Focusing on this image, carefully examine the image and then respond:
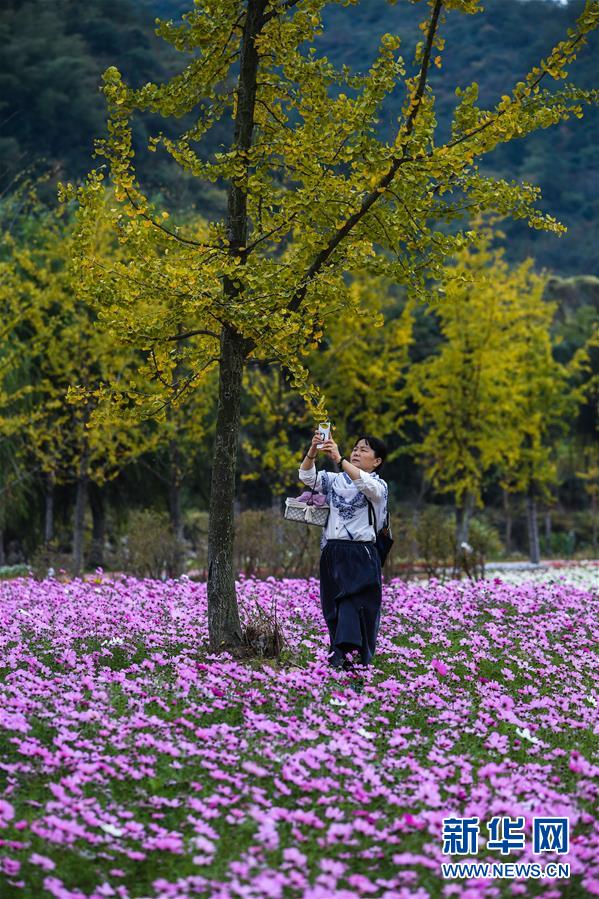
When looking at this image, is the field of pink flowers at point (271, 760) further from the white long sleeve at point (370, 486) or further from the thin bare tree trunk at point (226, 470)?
the white long sleeve at point (370, 486)

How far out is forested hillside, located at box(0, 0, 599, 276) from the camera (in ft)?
142

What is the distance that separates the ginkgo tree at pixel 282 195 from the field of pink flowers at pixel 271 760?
1253 mm

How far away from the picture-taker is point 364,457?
24.5 feet

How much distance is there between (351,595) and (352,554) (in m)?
Result: 0.32

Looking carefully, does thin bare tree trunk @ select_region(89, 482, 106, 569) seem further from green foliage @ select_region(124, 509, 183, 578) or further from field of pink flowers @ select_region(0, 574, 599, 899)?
field of pink flowers @ select_region(0, 574, 599, 899)

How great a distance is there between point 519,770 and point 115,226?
17.1 feet

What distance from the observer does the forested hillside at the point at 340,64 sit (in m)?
43.4

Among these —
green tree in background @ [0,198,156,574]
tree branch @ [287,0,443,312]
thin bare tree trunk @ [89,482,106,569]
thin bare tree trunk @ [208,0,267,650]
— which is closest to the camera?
tree branch @ [287,0,443,312]

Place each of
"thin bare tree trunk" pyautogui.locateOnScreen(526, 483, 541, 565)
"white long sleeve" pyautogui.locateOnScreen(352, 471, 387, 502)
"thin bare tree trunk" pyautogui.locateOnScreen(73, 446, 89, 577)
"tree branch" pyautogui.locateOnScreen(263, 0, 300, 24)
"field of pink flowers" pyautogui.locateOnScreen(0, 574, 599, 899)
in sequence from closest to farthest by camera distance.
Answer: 1. "field of pink flowers" pyautogui.locateOnScreen(0, 574, 599, 899)
2. "white long sleeve" pyautogui.locateOnScreen(352, 471, 387, 502)
3. "tree branch" pyautogui.locateOnScreen(263, 0, 300, 24)
4. "thin bare tree trunk" pyautogui.locateOnScreen(73, 446, 89, 577)
5. "thin bare tree trunk" pyautogui.locateOnScreen(526, 483, 541, 565)

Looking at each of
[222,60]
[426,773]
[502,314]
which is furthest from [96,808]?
[502,314]

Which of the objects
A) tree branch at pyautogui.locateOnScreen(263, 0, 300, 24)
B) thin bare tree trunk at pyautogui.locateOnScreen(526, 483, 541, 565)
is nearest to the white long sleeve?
tree branch at pyautogui.locateOnScreen(263, 0, 300, 24)

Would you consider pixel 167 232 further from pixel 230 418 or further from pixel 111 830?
pixel 111 830

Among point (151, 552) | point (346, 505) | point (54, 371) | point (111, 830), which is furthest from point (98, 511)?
point (111, 830)

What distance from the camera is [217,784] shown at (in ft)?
16.6
